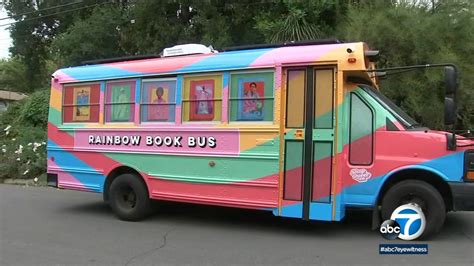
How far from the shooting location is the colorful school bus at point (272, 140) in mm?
7145

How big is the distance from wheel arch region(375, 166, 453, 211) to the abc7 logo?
1.03ft

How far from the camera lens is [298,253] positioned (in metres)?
6.70

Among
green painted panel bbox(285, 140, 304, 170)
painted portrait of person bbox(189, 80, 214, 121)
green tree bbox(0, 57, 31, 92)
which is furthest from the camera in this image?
green tree bbox(0, 57, 31, 92)

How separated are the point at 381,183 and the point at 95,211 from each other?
5347 millimetres

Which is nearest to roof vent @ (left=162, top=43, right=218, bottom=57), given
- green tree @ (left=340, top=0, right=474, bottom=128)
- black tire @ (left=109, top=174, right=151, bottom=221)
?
black tire @ (left=109, top=174, right=151, bottom=221)

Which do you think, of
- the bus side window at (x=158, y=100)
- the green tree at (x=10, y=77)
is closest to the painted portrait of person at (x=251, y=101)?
the bus side window at (x=158, y=100)

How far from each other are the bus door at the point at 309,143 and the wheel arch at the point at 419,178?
2.37ft

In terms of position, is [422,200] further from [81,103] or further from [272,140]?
[81,103]

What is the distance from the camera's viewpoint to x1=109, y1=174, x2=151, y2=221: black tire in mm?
8844

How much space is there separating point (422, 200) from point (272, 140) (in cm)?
213

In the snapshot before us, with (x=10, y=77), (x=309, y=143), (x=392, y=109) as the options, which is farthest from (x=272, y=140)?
(x=10, y=77)

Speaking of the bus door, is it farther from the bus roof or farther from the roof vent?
the roof vent

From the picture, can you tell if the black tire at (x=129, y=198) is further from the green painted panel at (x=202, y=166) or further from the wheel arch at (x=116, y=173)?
the green painted panel at (x=202, y=166)

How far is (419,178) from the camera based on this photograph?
284 inches
